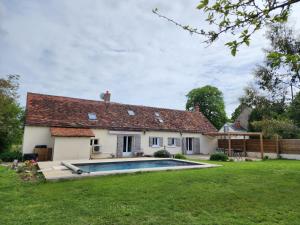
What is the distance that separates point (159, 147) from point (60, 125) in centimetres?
1028

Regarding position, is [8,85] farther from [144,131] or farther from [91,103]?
[144,131]

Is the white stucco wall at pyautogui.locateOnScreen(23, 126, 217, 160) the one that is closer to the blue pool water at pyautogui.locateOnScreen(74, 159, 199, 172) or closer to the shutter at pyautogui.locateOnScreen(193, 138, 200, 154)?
the blue pool water at pyautogui.locateOnScreen(74, 159, 199, 172)

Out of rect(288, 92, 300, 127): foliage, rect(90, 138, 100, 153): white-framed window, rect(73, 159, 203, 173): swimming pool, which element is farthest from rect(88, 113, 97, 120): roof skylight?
rect(288, 92, 300, 127): foliage

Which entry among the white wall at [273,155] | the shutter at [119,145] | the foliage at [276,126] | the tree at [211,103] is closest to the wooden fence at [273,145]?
the white wall at [273,155]

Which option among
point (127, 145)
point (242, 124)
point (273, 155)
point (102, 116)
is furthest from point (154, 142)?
point (242, 124)

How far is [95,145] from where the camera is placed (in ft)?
65.0

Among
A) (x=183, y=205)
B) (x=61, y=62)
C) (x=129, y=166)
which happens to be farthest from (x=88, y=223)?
(x=61, y=62)

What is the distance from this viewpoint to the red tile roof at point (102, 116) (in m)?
19.0

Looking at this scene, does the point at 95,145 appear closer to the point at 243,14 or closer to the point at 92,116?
the point at 92,116

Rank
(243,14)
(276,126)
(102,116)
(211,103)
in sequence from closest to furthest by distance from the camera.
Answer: (243,14), (276,126), (102,116), (211,103)

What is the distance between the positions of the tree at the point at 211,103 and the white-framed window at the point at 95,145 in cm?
3250

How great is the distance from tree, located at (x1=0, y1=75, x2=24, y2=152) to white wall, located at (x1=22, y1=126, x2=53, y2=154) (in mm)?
2986

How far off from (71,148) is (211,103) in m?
36.4

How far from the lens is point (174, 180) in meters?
8.66
